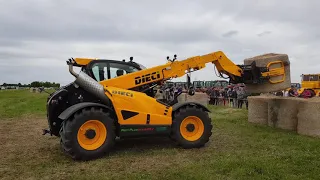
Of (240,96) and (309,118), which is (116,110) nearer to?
(309,118)

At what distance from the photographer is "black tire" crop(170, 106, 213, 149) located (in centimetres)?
893

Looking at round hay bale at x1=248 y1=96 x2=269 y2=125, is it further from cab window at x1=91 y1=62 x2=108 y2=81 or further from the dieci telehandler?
cab window at x1=91 y1=62 x2=108 y2=81

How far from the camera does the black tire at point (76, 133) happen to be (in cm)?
777

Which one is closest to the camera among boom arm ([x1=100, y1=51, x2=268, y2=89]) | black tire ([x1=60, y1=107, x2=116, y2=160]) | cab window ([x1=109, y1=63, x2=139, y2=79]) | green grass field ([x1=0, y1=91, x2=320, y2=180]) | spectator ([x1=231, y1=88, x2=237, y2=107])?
green grass field ([x1=0, y1=91, x2=320, y2=180])

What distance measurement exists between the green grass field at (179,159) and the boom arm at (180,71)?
5.74 feet

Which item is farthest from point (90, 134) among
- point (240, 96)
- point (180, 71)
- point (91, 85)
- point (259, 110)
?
point (240, 96)

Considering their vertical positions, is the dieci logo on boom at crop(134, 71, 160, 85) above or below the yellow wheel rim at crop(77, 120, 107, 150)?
above

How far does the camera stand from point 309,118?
10312 mm

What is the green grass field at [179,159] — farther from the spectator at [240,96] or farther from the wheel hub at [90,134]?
the spectator at [240,96]

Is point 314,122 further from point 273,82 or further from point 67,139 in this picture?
point 67,139

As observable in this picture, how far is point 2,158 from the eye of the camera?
8281 mm

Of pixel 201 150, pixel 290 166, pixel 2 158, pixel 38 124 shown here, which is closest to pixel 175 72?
pixel 201 150

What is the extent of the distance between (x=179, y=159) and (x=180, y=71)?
2774 millimetres

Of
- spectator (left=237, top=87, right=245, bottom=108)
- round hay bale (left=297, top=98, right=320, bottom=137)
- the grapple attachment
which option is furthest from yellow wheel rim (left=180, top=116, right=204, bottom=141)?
spectator (left=237, top=87, right=245, bottom=108)
